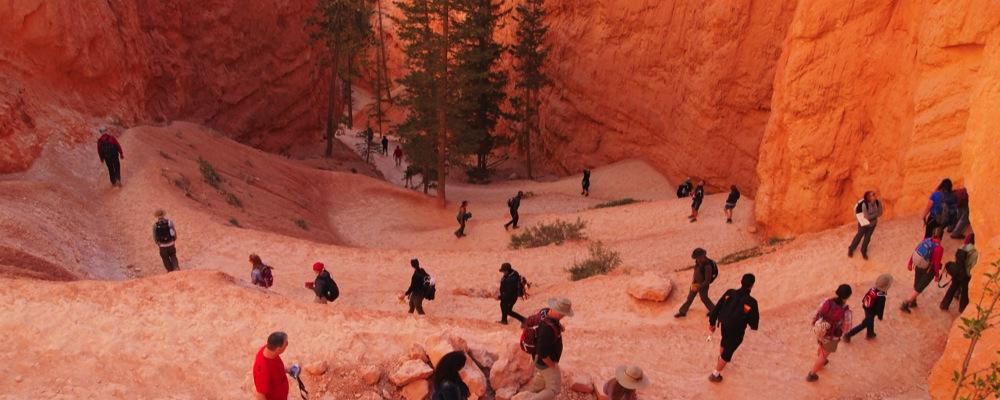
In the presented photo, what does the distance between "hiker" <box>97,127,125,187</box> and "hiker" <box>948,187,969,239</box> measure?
17.9 m

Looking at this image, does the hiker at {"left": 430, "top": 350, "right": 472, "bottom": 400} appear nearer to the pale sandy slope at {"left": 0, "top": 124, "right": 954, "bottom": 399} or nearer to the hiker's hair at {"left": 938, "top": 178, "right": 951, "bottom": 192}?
the pale sandy slope at {"left": 0, "top": 124, "right": 954, "bottom": 399}

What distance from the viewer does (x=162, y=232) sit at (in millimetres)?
11688

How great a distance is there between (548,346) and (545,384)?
522mm

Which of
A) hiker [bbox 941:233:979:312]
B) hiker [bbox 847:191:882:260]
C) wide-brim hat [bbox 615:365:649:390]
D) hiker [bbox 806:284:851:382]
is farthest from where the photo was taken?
hiker [bbox 847:191:882:260]

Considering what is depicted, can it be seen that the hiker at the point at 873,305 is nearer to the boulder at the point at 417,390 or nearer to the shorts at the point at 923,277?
the shorts at the point at 923,277

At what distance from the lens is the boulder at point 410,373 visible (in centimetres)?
695

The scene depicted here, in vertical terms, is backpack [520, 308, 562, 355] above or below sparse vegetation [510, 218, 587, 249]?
below

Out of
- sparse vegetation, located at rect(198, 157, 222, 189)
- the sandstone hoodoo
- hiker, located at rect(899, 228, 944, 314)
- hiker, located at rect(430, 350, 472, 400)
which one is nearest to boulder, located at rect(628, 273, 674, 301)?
the sandstone hoodoo

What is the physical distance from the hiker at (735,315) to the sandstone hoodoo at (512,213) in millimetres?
31

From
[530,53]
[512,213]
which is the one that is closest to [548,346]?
[512,213]

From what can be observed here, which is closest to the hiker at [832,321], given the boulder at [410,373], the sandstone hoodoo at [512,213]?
the sandstone hoodoo at [512,213]

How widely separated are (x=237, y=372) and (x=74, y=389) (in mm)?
1596

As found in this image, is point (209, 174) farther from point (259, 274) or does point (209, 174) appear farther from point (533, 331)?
point (533, 331)

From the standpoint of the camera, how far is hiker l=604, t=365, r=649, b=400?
6.63 m
